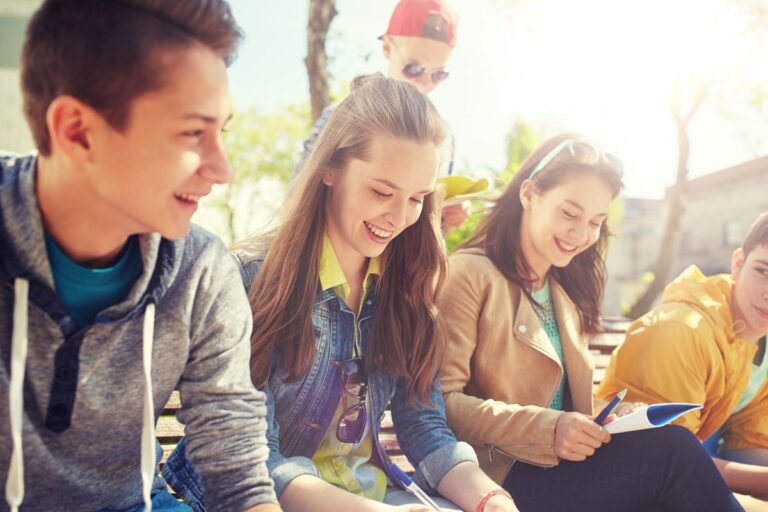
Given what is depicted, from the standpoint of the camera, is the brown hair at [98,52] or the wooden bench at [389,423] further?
the wooden bench at [389,423]

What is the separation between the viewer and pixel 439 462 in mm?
2148

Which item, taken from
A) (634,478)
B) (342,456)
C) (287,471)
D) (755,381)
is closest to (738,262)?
(755,381)

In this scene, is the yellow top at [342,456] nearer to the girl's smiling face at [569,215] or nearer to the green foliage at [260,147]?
the girl's smiling face at [569,215]

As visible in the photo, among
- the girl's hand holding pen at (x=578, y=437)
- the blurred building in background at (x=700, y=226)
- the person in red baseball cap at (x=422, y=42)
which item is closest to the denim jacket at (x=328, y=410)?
the girl's hand holding pen at (x=578, y=437)

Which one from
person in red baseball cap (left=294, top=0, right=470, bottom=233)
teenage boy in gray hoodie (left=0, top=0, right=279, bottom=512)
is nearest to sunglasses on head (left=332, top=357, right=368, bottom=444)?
teenage boy in gray hoodie (left=0, top=0, right=279, bottom=512)

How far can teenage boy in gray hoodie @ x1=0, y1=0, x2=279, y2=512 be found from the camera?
1.29 meters

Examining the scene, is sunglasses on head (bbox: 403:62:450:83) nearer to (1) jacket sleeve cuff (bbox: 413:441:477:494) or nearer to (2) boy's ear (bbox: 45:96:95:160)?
(1) jacket sleeve cuff (bbox: 413:441:477:494)

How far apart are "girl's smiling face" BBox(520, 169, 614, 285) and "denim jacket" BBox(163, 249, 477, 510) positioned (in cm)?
79

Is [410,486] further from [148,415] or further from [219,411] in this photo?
[148,415]

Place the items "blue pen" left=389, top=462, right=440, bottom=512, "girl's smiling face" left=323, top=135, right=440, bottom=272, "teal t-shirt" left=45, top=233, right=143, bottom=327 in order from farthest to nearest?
"girl's smiling face" left=323, top=135, right=440, bottom=272
"blue pen" left=389, top=462, right=440, bottom=512
"teal t-shirt" left=45, top=233, right=143, bottom=327

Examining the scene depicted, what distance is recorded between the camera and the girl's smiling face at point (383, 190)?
6.88ft

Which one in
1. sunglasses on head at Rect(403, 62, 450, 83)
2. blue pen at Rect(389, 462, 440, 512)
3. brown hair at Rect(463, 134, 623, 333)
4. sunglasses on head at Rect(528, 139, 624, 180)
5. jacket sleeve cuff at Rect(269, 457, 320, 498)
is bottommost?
blue pen at Rect(389, 462, 440, 512)

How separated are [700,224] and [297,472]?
2701 cm

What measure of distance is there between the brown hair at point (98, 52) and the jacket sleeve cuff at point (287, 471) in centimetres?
93
